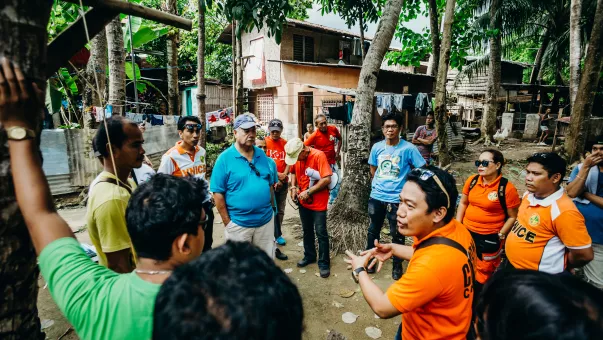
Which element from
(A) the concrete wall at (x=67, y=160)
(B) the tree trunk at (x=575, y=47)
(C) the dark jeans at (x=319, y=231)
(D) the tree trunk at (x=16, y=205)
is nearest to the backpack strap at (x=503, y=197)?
(C) the dark jeans at (x=319, y=231)

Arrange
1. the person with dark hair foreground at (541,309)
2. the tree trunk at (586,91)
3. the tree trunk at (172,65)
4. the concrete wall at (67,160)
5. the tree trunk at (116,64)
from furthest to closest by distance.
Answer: the tree trunk at (172,65), the tree trunk at (586,91), the concrete wall at (67,160), the tree trunk at (116,64), the person with dark hair foreground at (541,309)

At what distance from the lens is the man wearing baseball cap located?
197 inches

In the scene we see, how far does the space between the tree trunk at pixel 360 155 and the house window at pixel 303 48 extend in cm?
1253

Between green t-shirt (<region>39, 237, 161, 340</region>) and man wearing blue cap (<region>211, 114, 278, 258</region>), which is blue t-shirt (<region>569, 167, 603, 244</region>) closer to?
man wearing blue cap (<region>211, 114, 278, 258</region>)

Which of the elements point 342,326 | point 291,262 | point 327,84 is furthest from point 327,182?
point 327,84

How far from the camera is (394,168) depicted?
397 cm

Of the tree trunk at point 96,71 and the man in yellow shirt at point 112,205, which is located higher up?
the tree trunk at point 96,71

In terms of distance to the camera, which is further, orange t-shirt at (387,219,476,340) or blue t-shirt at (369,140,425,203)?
blue t-shirt at (369,140,425,203)

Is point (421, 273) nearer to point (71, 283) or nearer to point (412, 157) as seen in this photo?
point (71, 283)

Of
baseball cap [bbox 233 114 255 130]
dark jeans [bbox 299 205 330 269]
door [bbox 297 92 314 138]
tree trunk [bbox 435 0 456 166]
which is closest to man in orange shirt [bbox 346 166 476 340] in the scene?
baseball cap [bbox 233 114 255 130]

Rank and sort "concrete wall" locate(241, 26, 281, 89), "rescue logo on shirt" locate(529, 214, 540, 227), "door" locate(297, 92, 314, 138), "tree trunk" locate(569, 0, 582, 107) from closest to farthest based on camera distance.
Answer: "rescue logo on shirt" locate(529, 214, 540, 227) → "tree trunk" locate(569, 0, 582, 107) → "door" locate(297, 92, 314, 138) → "concrete wall" locate(241, 26, 281, 89)

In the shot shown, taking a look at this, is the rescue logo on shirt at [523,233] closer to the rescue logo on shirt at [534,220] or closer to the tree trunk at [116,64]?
the rescue logo on shirt at [534,220]

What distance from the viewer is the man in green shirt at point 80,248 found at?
1008 millimetres

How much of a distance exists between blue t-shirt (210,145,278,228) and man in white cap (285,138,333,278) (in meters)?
0.92
